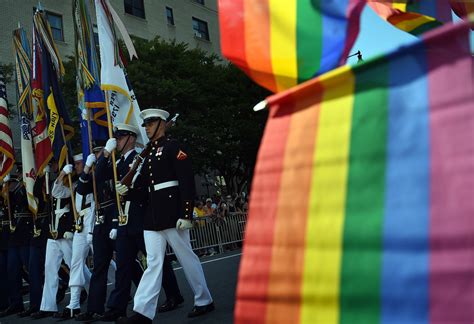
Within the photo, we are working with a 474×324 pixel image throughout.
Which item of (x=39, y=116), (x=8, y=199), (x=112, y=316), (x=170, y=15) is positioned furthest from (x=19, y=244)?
(x=170, y=15)

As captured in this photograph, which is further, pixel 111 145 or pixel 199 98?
pixel 199 98

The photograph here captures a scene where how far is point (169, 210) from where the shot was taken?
16.7 ft

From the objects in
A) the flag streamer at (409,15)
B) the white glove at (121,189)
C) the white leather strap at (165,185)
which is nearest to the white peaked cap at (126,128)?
the white glove at (121,189)

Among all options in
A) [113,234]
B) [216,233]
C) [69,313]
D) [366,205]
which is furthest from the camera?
[216,233]

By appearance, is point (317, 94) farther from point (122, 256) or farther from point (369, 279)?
point (122, 256)

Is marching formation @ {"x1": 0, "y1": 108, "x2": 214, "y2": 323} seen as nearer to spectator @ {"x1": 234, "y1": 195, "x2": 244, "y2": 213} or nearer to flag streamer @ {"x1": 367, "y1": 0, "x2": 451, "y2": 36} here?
flag streamer @ {"x1": 367, "y1": 0, "x2": 451, "y2": 36}

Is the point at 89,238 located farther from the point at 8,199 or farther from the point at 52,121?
the point at 8,199

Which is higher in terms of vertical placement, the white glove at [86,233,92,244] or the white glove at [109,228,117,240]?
the white glove at [109,228,117,240]

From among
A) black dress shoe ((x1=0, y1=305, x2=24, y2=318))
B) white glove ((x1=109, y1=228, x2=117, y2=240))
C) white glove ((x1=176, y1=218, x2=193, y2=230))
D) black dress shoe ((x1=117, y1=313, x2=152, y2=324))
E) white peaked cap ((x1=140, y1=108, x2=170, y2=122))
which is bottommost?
black dress shoe ((x1=0, y1=305, x2=24, y2=318))

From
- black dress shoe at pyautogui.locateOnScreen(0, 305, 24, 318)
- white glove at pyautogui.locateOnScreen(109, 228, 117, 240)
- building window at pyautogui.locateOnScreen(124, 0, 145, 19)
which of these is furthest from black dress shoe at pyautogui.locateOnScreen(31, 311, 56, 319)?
building window at pyautogui.locateOnScreen(124, 0, 145, 19)

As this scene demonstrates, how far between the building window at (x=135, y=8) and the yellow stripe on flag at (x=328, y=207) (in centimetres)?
2805

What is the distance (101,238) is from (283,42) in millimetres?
4725

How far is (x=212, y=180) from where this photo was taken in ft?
98.1

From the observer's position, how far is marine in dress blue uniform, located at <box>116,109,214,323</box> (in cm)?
503
